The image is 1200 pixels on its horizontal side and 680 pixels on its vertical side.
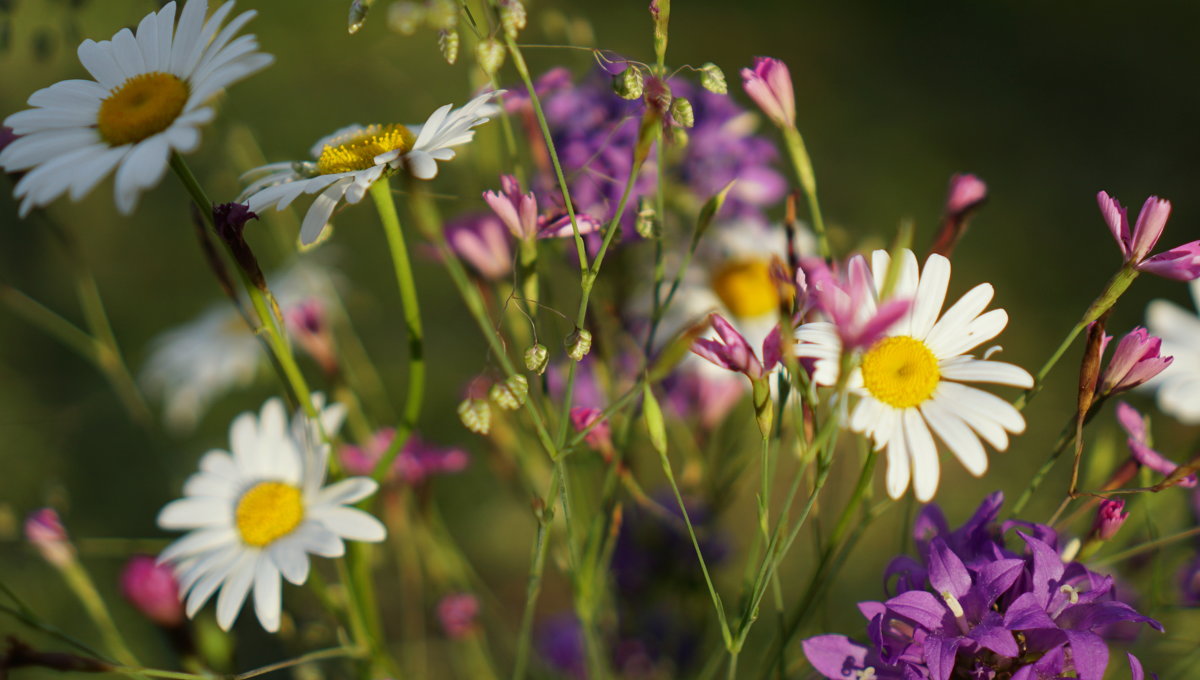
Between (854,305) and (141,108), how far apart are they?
261mm

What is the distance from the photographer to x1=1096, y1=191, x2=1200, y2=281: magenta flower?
0.30m

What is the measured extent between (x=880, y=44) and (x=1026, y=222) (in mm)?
466

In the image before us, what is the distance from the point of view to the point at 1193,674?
42 cm

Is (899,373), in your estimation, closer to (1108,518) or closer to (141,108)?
(1108,518)

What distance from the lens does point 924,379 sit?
318mm

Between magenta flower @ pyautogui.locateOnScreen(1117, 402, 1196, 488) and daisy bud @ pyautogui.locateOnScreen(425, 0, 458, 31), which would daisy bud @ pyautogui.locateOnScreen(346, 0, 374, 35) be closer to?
daisy bud @ pyautogui.locateOnScreen(425, 0, 458, 31)

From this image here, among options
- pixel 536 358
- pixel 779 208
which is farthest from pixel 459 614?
pixel 779 208

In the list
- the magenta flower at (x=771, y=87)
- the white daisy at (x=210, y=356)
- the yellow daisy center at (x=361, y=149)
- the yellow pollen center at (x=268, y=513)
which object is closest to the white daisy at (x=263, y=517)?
the yellow pollen center at (x=268, y=513)

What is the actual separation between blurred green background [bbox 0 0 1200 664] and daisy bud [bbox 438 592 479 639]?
39 cm

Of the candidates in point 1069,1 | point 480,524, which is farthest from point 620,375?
point 1069,1

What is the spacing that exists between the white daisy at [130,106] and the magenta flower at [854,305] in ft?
0.63

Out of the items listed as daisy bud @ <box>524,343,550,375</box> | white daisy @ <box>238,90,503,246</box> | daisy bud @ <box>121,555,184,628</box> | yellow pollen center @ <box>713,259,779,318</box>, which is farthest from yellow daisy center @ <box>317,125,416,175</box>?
yellow pollen center @ <box>713,259,779,318</box>

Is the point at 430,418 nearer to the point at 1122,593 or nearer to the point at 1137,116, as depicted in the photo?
the point at 1122,593

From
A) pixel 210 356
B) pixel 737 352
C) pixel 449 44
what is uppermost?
pixel 449 44
